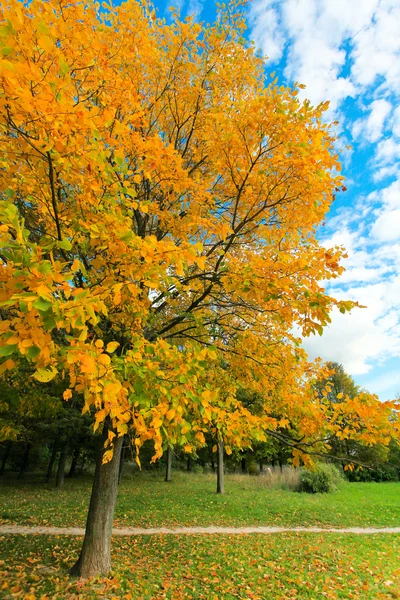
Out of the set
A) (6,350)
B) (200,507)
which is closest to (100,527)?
(6,350)

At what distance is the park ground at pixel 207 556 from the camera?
4.60 metres

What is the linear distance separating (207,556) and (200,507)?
21.0 feet

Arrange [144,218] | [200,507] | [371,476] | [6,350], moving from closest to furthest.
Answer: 1. [6,350]
2. [144,218]
3. [200,507]
4. [371,476]

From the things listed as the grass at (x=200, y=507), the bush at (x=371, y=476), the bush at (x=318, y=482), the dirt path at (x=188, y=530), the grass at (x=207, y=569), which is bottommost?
the grass at (x=207, y=569)

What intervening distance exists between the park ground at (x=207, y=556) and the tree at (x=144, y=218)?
65 centimetres

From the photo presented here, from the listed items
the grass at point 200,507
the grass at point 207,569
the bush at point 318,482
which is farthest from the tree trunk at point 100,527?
the bush at point 318,482

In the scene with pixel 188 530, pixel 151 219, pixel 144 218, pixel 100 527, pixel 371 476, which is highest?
pixel 151 219

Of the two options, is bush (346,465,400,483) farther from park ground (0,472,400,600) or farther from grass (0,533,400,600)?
grass (0,533,400,600)

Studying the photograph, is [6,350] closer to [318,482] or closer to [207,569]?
[207,569]

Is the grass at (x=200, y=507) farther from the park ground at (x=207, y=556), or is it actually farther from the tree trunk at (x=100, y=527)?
the tree trunk at (x=100, y=527)

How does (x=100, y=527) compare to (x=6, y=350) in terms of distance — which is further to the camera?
(x=100, y=527)

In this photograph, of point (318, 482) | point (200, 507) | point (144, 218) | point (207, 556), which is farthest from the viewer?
point (318, 482)

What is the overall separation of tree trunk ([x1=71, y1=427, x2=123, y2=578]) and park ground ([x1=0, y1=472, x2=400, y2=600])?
0.52ft

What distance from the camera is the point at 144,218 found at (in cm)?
533
